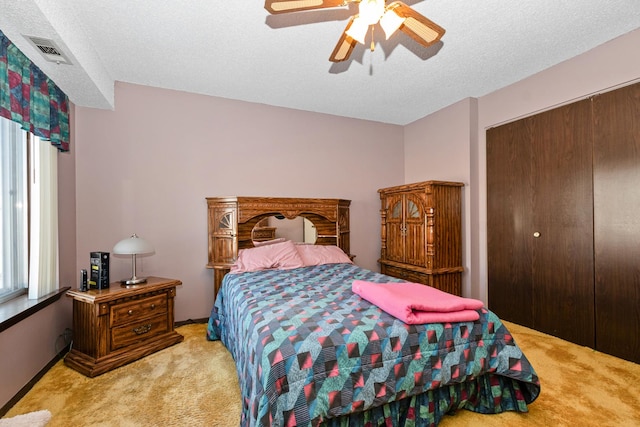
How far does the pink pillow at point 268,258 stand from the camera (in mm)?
3006

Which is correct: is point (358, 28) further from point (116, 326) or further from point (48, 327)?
point (48, 327)

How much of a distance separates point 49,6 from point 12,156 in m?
1.10

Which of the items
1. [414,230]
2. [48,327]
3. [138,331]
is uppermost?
[414,230]

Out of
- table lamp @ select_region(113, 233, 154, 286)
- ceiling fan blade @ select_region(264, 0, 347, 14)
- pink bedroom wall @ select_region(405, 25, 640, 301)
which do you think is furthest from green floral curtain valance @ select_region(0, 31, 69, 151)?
pink bedroom wall @ select_region(405, 25, 640, 301)

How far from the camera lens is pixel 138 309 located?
253 cm

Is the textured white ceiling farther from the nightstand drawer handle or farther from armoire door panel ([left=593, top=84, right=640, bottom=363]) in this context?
the nightstand drawer handle

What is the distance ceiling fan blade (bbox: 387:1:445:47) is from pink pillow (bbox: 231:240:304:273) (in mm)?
2236

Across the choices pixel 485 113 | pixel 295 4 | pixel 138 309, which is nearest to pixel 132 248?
pixel 138 309

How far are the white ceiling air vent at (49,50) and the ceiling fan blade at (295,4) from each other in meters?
1.57

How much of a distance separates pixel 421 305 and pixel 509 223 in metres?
2.27

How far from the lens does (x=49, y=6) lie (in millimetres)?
1756

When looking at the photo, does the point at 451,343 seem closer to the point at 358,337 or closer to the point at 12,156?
the point at 358,337

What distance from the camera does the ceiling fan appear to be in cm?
145

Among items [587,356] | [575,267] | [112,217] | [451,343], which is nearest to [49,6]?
[112,217]
